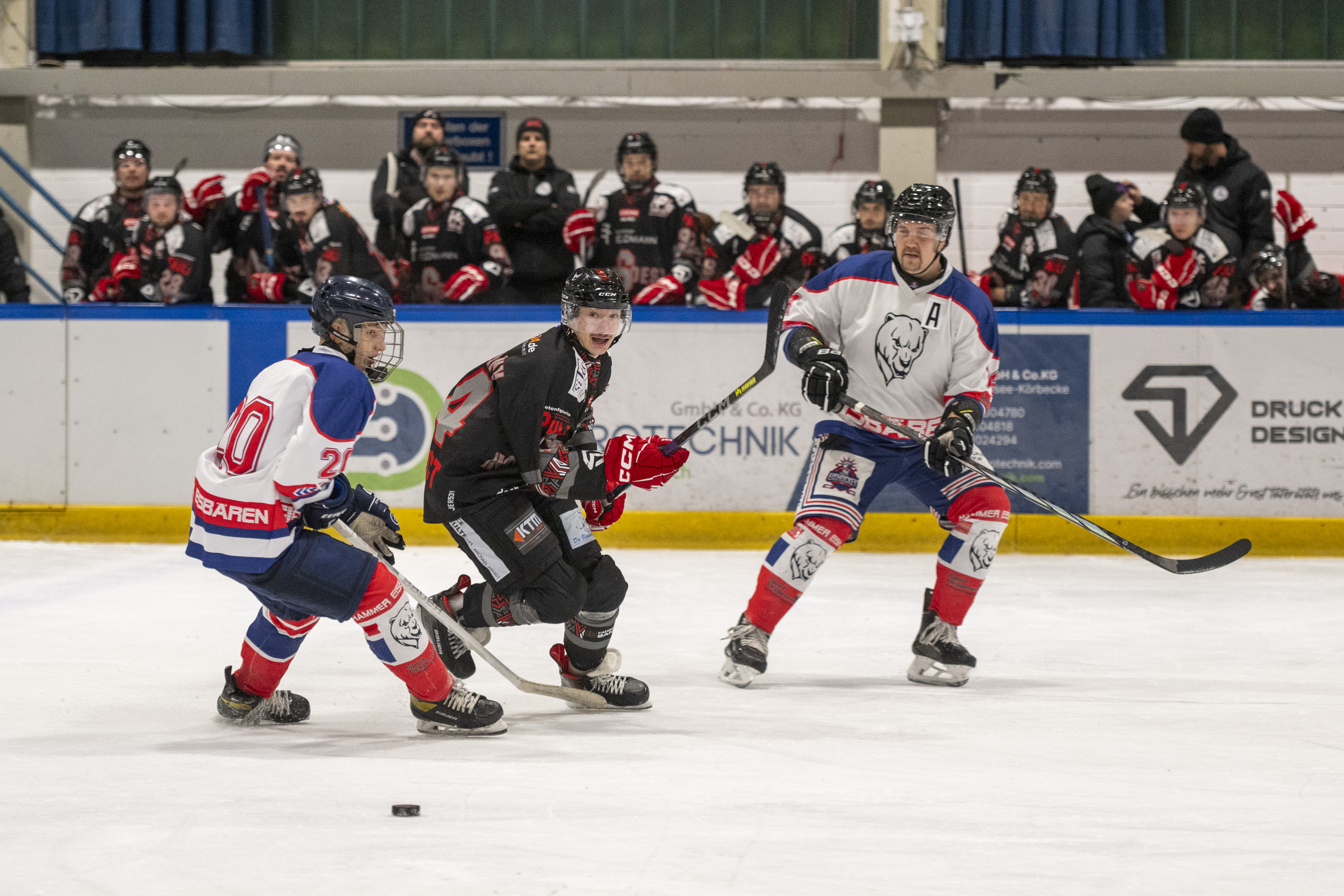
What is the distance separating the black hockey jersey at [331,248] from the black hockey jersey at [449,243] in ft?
0.63

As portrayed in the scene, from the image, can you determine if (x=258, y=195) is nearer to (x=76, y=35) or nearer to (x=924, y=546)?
(x=76, y=35)

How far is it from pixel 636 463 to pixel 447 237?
3.68 m

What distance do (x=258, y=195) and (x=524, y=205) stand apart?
4.28 ft

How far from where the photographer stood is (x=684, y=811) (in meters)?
2.69

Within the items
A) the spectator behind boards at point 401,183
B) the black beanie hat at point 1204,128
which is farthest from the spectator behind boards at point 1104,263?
the spectator behind boards at point 401,183

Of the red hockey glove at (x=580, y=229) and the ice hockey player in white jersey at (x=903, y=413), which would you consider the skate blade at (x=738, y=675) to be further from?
Result: the red hockey glove at (x=580, y=229)

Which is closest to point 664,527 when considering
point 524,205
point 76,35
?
point 524,205

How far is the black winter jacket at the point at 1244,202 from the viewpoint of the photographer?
7.20m

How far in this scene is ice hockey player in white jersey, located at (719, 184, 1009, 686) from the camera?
4016mm

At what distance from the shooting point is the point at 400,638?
3.22 m

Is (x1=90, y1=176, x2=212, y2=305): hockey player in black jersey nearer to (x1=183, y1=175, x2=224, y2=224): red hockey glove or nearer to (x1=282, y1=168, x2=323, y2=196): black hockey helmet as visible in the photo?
(x1=183, y1=175, x2=224, y2=224): red hockey glove

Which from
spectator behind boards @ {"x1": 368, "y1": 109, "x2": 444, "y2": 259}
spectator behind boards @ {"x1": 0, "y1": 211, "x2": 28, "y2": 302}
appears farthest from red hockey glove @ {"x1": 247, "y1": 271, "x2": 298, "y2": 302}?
spectator behind boards @ {"x1": 0, "y1": 211, "x2": 28, "y2": 302}

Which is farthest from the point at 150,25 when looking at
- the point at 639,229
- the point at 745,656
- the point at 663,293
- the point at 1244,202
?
the point at 745,656

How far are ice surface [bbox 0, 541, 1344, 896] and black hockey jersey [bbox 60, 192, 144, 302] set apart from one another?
2.44 meters
